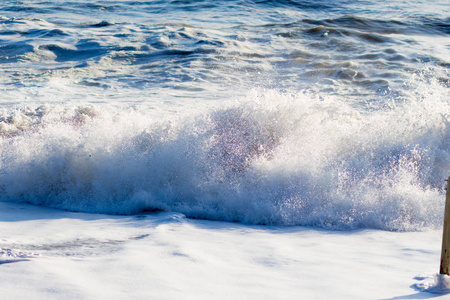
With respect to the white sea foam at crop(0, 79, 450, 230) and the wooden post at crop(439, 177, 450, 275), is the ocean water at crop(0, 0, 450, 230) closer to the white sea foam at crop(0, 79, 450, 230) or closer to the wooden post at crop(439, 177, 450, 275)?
the white sea foam at crop(0, 79, 450, 230)

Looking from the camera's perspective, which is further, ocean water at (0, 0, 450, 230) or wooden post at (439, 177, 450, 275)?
ocean water at (0, 0, 450, 230)

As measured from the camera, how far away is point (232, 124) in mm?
5598

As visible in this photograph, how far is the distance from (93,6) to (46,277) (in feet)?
58.6

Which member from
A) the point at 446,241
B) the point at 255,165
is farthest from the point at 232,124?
the point at 446,241

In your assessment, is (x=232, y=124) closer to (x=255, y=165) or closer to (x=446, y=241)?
(x=255, y=165)

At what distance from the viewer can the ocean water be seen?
4742 millimetres

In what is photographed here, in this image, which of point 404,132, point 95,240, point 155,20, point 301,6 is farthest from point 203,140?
point 301,6

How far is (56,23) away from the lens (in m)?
16.0

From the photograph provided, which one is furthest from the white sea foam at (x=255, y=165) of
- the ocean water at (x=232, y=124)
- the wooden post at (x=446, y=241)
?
the wooden post at (x=446, y=241)

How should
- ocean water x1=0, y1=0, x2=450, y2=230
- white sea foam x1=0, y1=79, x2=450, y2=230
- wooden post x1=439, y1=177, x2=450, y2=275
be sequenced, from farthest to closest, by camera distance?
ocean water x1=0, y1=0, x2=450, y2=230
white sea foam x1=0, y1=79, x2=450, y2=230
wooden post x1=439, y1=177, x2=450, y2=275

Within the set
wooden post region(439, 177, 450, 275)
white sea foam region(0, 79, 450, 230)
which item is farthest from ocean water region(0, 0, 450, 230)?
wooden post region(439, 177, 450, 275)

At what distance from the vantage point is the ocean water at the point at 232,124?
4742 millimetres

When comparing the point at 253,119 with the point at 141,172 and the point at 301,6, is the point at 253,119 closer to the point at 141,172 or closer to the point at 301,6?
the point at 141,172

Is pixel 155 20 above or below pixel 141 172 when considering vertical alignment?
above
